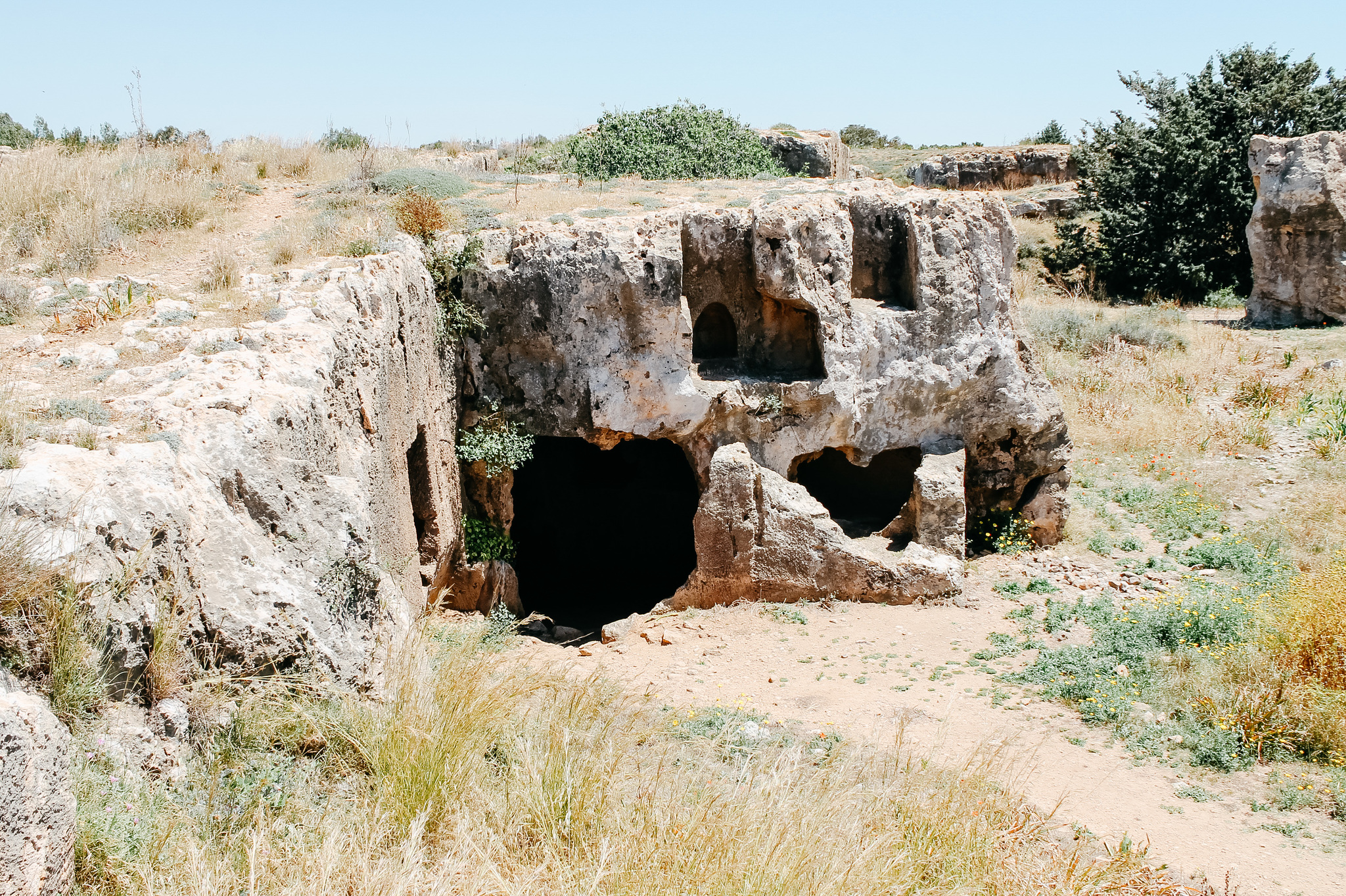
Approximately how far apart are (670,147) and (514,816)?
1308 cm

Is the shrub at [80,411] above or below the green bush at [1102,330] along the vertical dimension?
above

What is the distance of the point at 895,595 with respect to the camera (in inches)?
372

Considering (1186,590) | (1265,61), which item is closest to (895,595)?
(1186,590)

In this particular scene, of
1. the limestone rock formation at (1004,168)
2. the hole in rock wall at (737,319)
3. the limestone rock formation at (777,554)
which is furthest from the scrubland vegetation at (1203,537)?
the limestone rock formation at (1004,168)

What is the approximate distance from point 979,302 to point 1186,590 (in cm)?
369

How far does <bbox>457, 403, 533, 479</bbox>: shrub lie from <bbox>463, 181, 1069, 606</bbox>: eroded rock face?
0.20 m

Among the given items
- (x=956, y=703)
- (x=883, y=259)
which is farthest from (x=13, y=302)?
(x=883, y=259)

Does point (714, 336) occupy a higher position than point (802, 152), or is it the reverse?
point (802, 152)

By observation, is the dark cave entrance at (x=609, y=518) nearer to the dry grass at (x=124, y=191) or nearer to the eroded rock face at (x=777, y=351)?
the eroded rock face at (x=777, y=351)

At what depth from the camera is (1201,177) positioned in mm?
20281

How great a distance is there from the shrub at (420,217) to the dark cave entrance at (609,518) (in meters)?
3.94

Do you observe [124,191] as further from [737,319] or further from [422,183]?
[737,319]

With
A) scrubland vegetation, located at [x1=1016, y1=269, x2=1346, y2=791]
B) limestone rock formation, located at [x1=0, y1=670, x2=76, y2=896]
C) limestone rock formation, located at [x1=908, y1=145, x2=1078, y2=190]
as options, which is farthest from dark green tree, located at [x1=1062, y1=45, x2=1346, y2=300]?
limestone rock formation, located at [x1=0, y1=670, x2=76, y2=896]

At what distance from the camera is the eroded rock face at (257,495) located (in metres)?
3.59
